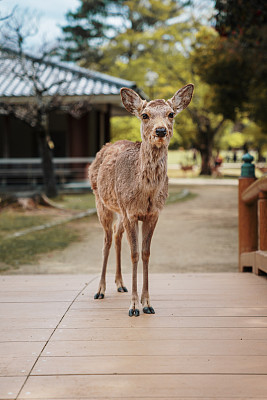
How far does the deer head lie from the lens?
3414 mm

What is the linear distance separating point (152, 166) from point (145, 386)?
1.64 m

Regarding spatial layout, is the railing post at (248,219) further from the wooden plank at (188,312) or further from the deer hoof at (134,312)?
the deer hoof at (134,312)

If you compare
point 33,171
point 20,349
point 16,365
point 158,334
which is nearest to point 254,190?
point 158,334

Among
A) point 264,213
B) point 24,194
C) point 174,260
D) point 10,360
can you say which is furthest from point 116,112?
point 10,360

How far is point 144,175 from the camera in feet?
12.2

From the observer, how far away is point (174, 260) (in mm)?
8414

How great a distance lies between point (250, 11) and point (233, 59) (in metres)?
6.19

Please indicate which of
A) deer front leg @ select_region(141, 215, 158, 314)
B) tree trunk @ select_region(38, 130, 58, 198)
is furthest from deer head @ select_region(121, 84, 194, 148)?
tree trunk @ select_region(38, 130, 58, 198)

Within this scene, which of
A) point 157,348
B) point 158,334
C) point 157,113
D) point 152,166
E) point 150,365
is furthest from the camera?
point 152,166

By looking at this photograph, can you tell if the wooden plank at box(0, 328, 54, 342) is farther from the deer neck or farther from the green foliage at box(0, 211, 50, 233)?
the green foliage at box(0, 211, 50, 233)

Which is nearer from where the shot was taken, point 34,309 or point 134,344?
point 134,344

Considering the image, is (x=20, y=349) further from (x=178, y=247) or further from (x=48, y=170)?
(x=48, y=170)

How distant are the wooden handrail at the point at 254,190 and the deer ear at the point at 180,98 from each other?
4.63ft

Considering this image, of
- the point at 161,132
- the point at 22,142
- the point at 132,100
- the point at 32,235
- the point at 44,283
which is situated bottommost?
the point at 32,235
